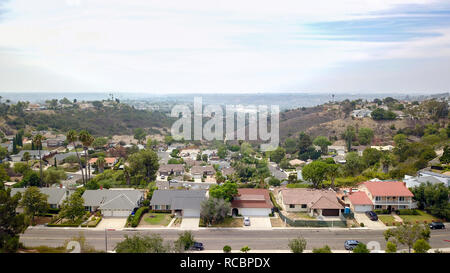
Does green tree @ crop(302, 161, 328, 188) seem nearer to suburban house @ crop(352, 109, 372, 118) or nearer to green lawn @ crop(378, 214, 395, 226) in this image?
green lawn @ crop(378, 214, 395, 226)

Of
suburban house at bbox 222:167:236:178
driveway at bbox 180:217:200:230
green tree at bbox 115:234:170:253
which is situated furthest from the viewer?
suburban house at bbox 222:167:236:178

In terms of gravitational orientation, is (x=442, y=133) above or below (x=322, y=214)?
above

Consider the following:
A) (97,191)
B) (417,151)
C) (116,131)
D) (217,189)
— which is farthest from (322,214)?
(116,131)

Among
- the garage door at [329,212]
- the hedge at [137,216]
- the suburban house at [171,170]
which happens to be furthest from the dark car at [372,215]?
the suburban house at [171,170]

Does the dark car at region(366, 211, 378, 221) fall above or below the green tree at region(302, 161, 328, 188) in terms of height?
below

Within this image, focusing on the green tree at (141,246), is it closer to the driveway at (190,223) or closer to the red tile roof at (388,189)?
the driveway at (190,223)

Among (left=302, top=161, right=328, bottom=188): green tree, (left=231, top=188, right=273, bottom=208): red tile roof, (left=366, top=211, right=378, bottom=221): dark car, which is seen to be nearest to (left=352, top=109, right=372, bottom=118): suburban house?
(left=302, top=161, right=328, bottom=188): green tree
